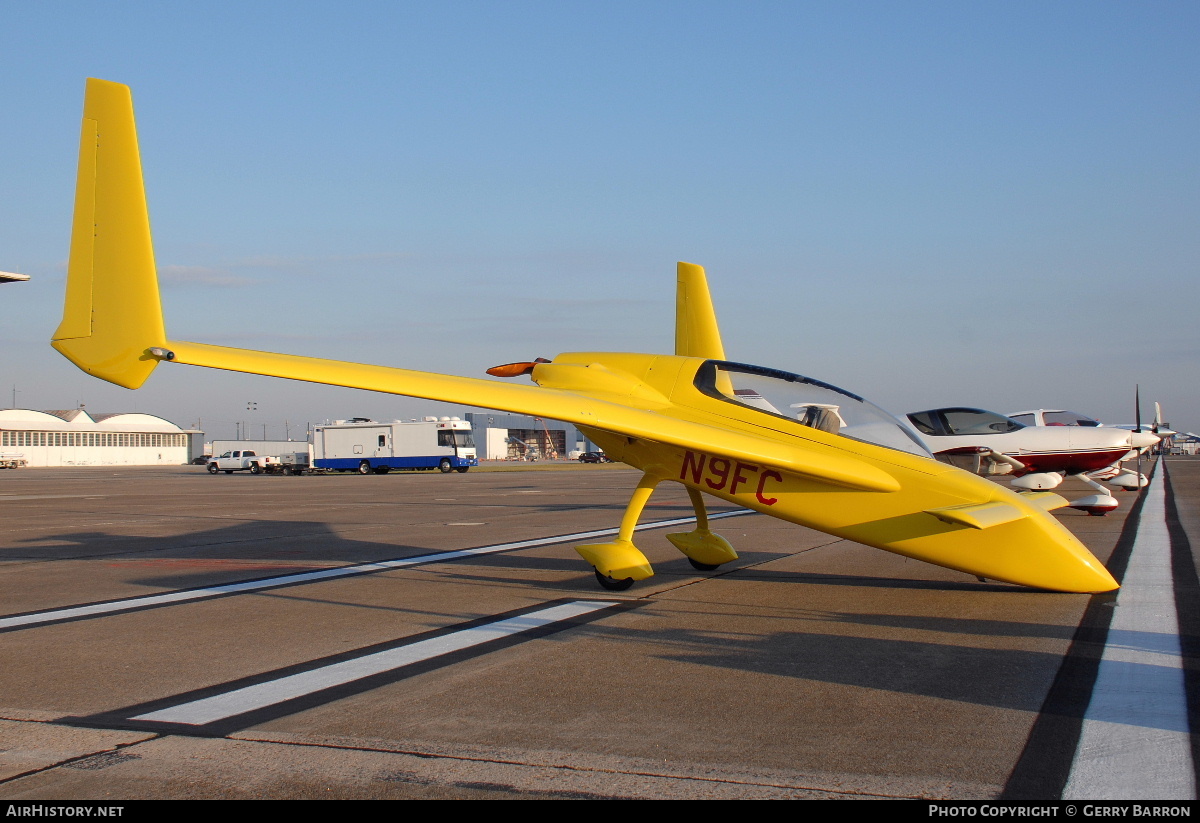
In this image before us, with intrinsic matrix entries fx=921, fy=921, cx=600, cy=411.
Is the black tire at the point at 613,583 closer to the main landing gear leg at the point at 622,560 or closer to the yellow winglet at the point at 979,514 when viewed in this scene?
the main landing gear leg at the point at 622,560

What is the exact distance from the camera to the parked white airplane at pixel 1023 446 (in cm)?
1705

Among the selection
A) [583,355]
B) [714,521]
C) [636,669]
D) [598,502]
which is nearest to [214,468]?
[598,502]

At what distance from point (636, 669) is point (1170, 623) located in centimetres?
434

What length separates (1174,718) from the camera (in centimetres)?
451

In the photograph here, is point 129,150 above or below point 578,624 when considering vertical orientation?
above

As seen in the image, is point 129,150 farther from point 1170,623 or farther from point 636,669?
point 1170,623

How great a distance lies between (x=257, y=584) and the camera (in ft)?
31.3

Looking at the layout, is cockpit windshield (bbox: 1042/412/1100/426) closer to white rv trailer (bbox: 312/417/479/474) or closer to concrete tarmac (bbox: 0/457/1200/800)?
concrete tarmac (bbox: 0/457/1200/800)

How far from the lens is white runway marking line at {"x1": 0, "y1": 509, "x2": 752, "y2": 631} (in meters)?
7.74

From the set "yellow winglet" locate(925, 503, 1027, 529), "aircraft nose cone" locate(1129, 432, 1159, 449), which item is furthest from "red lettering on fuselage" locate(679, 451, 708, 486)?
"aircraft nose cone" locate(1129, 432, 1159, 449)

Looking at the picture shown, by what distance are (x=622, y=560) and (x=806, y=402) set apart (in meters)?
2.27

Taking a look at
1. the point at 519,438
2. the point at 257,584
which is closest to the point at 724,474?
the point at 257,584

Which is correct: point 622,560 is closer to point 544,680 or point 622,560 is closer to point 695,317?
point 544,680

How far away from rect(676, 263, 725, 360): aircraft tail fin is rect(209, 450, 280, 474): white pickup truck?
58.0m
